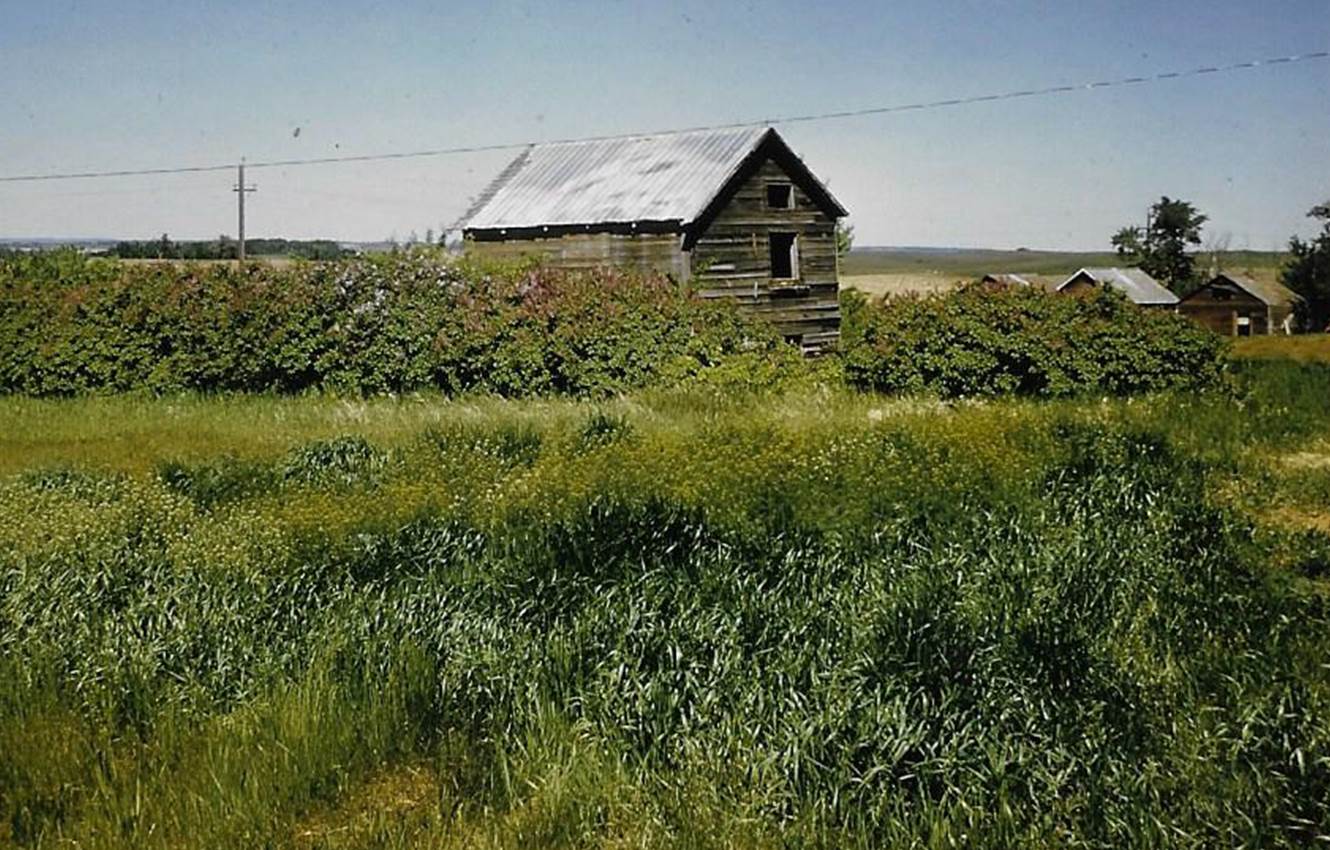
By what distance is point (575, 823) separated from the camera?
183 inches

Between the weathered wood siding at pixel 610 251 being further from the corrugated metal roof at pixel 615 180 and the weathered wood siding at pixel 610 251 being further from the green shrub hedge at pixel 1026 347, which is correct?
the green shrub hedge at pixel 1026 347

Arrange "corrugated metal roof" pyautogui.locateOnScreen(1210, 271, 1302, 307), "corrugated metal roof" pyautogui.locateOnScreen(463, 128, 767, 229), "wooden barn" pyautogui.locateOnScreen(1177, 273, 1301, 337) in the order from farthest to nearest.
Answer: "corrugated metal roof" pyautogui.locateOnScreen(1210, 271, 1302, 307)
"wooden barn" pyautogui.locateOnScreen(1177, 273, 1301, 337)
"corrugated metal roof" pyautogui.locateOnScreen(463, 128, 767, 229)

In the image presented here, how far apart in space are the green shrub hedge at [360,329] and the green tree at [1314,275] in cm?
6445

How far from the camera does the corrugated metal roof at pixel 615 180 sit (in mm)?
26797

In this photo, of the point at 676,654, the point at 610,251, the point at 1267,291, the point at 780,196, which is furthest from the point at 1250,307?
the point at 676,654

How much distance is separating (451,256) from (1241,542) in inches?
593

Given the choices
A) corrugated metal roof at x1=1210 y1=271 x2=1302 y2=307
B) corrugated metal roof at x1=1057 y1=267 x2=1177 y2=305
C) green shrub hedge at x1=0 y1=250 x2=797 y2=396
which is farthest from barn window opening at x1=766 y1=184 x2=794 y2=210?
corrugated metal roof at x1=1210 y1=271 x2=1302 y2=307

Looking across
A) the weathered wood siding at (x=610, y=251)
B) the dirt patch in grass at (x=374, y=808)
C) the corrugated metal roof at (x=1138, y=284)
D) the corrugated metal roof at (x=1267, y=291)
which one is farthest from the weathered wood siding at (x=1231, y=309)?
the dirt patch in grass at (x=374, y=808)

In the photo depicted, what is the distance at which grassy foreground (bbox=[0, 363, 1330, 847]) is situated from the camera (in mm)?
4652

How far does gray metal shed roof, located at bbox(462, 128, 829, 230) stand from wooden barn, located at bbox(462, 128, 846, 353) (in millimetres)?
32

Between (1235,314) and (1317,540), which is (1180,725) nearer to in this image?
(1317,540)

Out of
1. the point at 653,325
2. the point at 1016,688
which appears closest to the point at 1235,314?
the point at 653,325

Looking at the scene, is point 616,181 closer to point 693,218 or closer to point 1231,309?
point 693,218

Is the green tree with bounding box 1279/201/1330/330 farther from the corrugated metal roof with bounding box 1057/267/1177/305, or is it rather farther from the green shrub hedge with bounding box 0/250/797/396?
the green shrub hedge with bounding box 0/250/797/396
